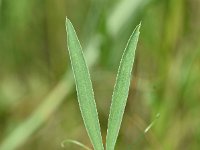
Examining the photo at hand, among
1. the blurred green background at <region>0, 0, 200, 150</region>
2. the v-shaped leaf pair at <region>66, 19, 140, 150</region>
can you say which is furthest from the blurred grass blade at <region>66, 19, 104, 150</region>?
the blurred green background at <region>0, 0, 200, 150</region>

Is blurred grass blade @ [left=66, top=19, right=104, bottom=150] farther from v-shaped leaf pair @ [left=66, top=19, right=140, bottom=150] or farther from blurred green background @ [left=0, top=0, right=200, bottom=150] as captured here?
blurred green background @ [left=0, top=0, right=200, bottom=150]

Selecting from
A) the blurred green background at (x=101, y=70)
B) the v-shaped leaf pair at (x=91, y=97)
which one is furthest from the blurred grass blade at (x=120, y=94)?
the blurred green background at (x=101, y=70)

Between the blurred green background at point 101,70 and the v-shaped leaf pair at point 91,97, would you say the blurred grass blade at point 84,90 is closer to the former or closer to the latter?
the v-shaped leaf pair at point 91,97

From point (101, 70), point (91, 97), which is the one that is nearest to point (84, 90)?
point (91, 97)

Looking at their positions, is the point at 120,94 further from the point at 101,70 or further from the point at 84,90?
the point at 101,70

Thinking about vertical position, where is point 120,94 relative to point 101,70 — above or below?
below

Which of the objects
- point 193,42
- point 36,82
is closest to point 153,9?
point 193,42

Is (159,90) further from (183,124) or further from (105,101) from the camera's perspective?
(105,101)

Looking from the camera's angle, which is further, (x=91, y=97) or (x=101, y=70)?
(x=101, y=70)
